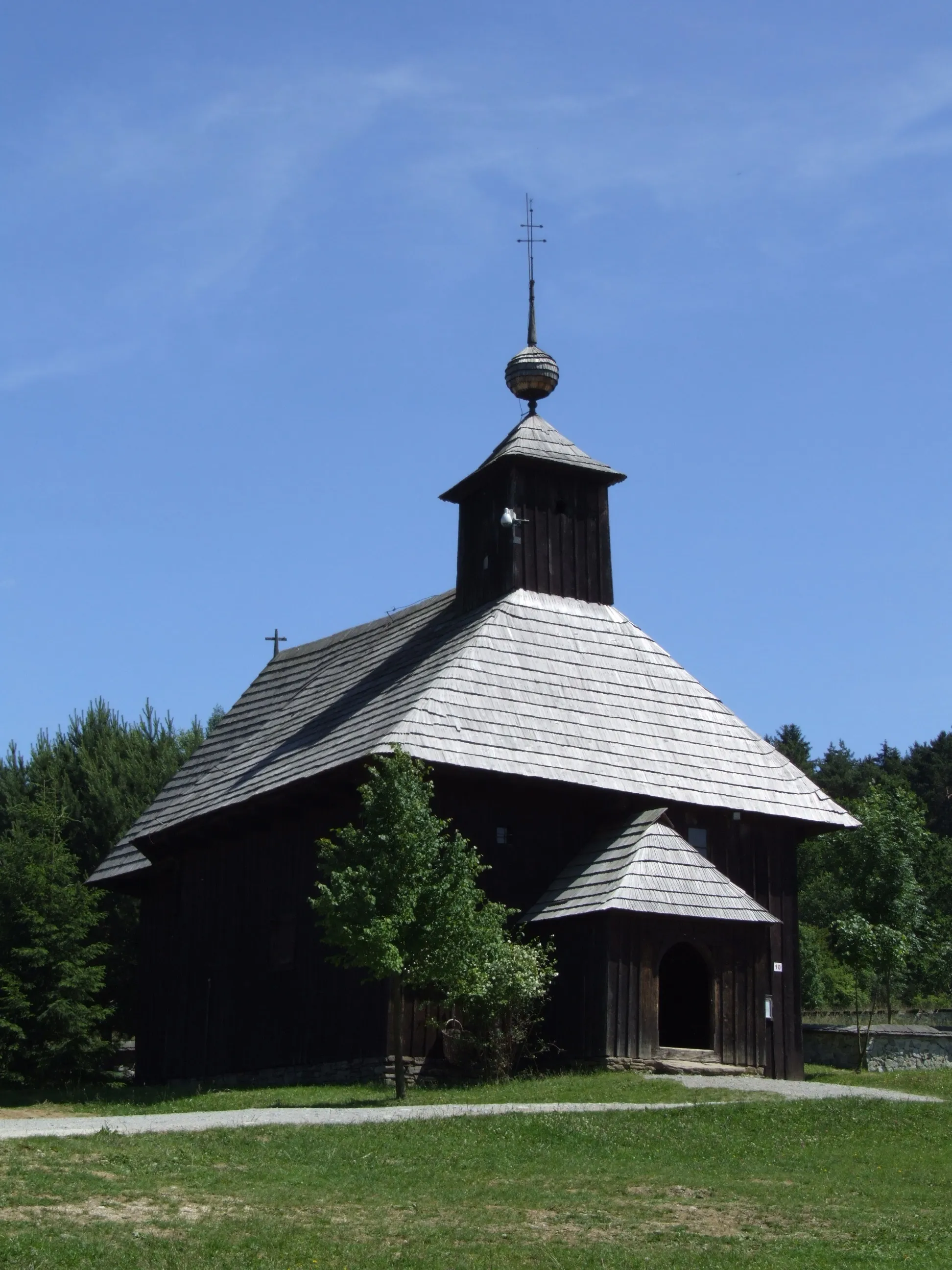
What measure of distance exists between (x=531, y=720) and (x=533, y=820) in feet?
5.10

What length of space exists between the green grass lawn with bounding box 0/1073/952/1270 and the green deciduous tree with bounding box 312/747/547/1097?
313 centimetres

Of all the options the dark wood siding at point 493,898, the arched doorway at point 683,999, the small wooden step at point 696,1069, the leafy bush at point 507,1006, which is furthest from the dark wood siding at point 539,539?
the small wooden step at point 696,1069

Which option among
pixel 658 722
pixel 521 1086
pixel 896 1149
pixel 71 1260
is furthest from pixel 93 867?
pixel 71 1260

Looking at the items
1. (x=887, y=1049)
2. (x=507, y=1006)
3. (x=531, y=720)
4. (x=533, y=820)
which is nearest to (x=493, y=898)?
(x=533, y=820)

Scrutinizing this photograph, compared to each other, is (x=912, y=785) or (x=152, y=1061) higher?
(x=912, y=785)

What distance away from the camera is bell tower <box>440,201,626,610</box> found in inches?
1160

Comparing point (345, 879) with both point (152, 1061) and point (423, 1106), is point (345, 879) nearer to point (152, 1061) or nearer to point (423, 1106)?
point (423, 1106)

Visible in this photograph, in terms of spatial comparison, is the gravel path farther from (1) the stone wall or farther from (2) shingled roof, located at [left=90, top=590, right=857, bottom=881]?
(1) the stone wall

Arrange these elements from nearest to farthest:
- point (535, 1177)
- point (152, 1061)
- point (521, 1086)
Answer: point (535, 1177) → point (521, 1086) → point (152, 1061)

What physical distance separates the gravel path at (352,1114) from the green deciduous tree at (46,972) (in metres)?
13.3

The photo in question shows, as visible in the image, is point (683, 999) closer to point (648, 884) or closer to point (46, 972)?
point (648, 884)

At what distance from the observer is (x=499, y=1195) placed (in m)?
13.4

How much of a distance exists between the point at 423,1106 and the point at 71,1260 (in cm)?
822

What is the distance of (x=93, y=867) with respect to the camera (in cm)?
4428
